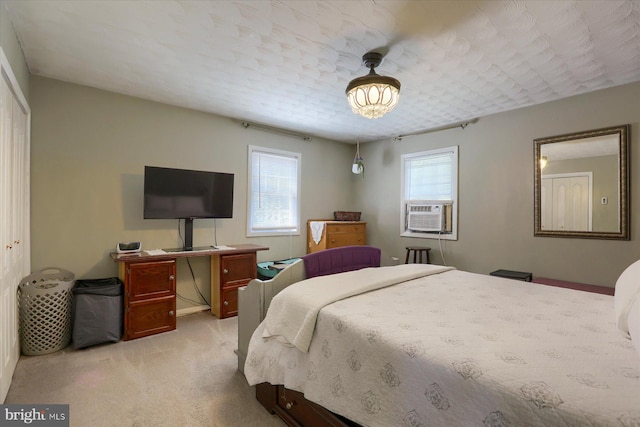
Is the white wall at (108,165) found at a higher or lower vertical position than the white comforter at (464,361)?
higher

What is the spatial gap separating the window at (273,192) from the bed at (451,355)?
7.92 ft

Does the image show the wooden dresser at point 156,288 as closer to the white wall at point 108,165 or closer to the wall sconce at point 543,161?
the white wall at point 108,165

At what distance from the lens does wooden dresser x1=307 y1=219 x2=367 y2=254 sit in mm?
4426

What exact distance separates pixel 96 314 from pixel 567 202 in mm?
4822

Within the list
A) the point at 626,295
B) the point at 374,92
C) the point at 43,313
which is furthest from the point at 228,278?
the point at 626,295

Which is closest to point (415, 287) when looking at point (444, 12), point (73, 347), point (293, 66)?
point (444, 12)

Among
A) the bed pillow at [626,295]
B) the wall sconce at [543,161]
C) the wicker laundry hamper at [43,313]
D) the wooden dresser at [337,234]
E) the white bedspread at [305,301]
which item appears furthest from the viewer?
the wooden dresser at [337,234]

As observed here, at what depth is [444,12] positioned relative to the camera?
1879 millimetres

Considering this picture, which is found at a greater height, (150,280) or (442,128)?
(442,128)

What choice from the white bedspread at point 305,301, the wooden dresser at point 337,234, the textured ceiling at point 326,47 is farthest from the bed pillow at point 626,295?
the wooden dresser at point 337,234

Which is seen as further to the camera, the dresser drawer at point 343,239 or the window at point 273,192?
the dresser drawer at point 343,239

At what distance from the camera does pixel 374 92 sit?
2.26 meters

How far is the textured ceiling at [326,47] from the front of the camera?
73.6 inches

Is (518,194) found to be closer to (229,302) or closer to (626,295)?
(626,295)
